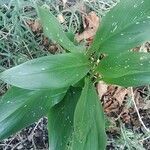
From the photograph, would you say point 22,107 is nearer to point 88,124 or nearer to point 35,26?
point 88,124

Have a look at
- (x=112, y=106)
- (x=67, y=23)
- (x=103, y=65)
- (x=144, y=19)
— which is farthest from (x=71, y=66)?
(x=67, y=23)

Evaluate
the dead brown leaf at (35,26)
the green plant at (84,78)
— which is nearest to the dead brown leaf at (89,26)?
the dead brown leaf at (35,26)

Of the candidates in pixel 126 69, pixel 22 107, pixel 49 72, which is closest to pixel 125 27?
pixel 126 69

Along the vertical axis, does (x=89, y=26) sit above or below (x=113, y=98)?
above

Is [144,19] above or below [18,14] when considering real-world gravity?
below

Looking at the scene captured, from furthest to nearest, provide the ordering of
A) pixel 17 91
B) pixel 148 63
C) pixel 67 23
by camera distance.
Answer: pixel 67 23 → pixel 17 91 → pixel 148 63

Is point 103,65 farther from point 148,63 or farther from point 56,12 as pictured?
point 56,12
